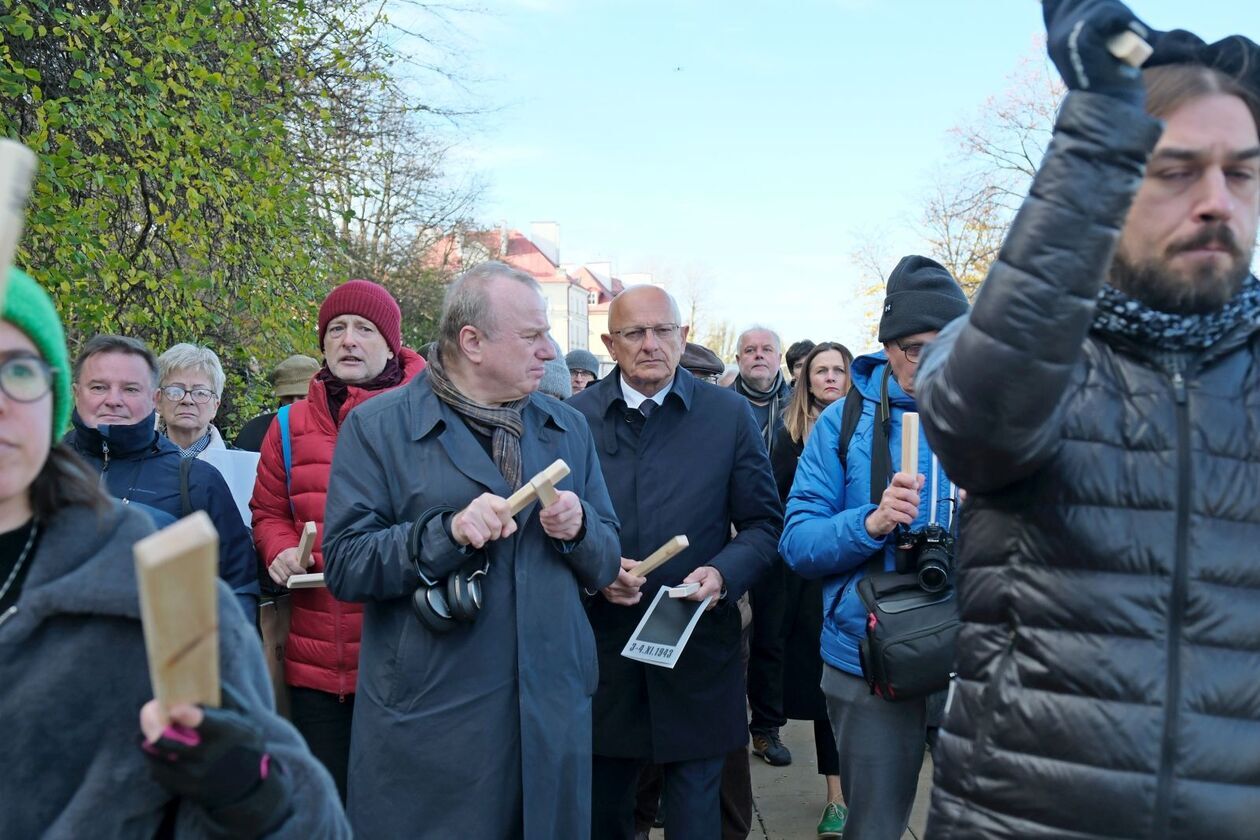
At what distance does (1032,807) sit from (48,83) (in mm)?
6485

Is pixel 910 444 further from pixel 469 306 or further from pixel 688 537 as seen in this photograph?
pixel 469 306

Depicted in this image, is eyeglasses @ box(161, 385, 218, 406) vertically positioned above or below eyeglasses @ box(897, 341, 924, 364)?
below

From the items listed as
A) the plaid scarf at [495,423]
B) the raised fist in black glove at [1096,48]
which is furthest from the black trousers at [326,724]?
the raised fist in black glove at [1096,48]

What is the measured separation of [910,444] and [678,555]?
4.10 ft

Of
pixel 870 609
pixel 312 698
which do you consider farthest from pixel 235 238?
pixel 870 609

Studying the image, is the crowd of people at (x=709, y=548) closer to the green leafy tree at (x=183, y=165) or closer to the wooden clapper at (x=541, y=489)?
the wooden clapper at (x=541, y=489)

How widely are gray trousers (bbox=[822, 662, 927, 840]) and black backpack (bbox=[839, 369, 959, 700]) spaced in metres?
0.12

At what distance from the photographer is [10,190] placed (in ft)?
3.90

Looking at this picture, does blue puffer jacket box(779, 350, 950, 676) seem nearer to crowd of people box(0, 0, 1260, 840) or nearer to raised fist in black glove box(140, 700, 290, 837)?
crowd of people box(0, 0, 1260, 840)

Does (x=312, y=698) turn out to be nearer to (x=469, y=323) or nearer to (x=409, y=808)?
(x=409, y=808)

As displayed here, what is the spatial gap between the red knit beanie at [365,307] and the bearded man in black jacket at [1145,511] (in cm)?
301

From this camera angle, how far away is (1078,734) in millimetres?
1582

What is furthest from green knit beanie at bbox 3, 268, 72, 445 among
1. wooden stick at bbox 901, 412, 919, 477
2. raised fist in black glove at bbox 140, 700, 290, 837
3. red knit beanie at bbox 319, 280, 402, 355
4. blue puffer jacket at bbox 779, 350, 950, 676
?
red knit beanie at bbox 319, 280, 402, 355

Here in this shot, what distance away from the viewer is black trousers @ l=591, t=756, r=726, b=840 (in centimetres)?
409
